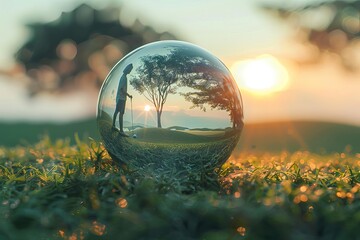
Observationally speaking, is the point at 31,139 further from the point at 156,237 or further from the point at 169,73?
the point at 156,237

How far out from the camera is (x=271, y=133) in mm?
25078

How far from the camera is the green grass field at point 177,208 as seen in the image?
13.9 ft

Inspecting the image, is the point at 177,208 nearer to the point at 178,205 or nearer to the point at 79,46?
the point at 178,205

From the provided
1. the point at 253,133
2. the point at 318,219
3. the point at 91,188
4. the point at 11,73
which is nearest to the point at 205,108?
the point at 91,188

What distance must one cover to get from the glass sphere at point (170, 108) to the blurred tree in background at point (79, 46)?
2721 centimetres

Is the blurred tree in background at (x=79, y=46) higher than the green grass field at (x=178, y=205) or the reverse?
higher

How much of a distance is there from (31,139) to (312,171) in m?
20.1

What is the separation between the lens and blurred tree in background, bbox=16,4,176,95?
3428 centimetres

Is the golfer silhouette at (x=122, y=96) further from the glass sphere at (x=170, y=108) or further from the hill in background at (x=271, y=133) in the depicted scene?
the hill in background at (x=271, y=133)

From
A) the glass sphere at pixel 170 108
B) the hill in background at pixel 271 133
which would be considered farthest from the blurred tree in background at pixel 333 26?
the glass sphere at pixel 170 108

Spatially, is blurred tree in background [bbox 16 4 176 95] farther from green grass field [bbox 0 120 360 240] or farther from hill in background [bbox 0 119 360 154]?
green grass field [bbox 0 120 360 240]

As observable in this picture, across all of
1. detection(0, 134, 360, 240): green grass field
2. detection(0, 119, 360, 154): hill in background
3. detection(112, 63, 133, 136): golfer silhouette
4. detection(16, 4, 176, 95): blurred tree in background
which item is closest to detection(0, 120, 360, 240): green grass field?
detection(0, 134, 360, 240): green grass field

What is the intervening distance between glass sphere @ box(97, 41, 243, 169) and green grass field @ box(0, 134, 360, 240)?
0.33m

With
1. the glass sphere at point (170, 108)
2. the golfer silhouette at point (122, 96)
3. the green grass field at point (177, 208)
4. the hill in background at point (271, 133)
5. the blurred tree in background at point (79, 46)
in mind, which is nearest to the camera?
the green grass field at point (177, 208)
